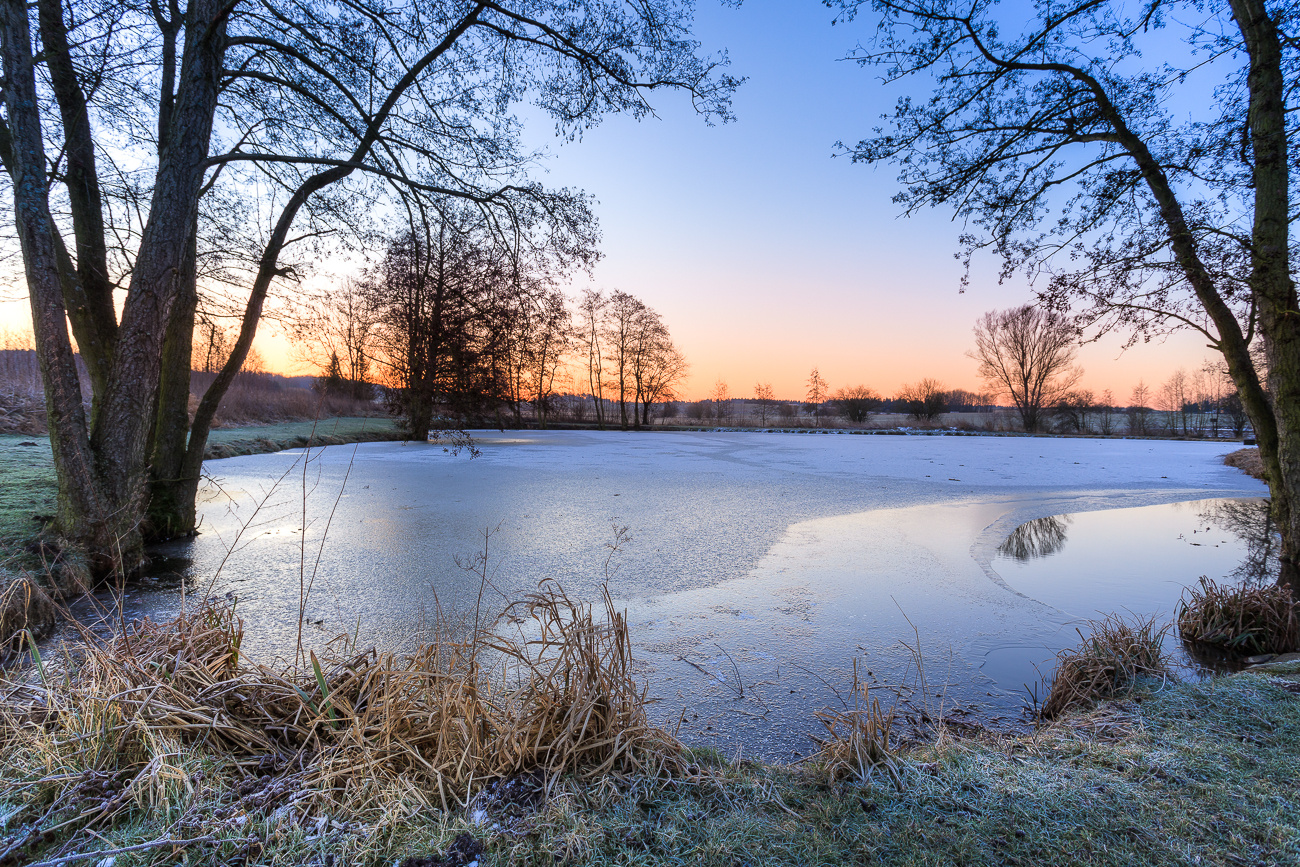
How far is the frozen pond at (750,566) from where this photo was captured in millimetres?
2754

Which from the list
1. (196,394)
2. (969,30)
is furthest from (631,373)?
(969,30)

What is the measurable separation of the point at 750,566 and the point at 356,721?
134 inches

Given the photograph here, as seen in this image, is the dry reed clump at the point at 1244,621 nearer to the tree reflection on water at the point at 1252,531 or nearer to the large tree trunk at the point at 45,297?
the tree reflection on water at the point at 1252,531

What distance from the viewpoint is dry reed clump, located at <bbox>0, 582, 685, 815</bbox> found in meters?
1.59

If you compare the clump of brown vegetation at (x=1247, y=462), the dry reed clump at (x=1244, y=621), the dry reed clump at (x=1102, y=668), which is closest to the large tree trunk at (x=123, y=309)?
the dry reed clump at (x=1102, y=668)

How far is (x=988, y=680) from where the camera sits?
8.77 ft

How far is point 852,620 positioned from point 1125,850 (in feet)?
6.71

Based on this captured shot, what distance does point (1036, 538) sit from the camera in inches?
235

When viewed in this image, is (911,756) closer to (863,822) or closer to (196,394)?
(863,822)

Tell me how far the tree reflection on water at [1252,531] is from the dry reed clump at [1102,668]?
1134 millimetres

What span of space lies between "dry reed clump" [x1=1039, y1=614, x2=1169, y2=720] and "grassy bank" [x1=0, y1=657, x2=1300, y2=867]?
0.60m

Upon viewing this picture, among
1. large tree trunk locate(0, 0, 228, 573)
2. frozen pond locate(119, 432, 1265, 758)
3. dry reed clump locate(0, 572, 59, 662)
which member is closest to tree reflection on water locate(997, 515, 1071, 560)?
frozen pond locate(119, 432, 1265, 758)

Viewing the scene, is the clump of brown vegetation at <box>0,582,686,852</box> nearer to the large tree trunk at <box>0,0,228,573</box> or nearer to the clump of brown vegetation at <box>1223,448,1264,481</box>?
the large tree trunk at <box>0,0,228,573</box>

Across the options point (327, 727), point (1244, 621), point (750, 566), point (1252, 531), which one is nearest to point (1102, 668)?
point (1244, 621)
